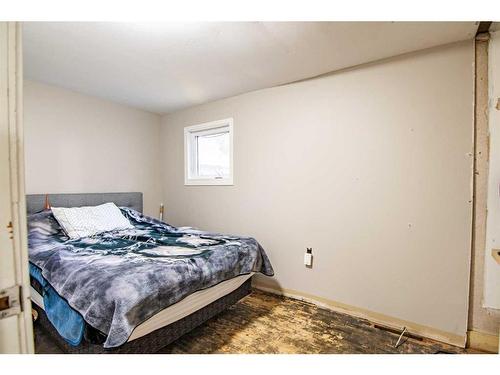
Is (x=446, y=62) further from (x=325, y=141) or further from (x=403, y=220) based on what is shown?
(x=403, y=220)

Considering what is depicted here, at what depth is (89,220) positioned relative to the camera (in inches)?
90.8

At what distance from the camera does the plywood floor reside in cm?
158

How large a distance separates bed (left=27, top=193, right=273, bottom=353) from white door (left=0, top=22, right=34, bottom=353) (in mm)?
759

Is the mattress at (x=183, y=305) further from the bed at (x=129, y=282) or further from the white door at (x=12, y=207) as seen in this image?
the white door at (x=12, y=207)

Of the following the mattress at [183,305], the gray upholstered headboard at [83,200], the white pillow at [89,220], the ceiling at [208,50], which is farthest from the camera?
the gray upholstered headboard at [83,200]

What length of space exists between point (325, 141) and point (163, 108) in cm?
227

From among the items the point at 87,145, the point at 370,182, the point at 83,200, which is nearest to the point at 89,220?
the point at 83,200

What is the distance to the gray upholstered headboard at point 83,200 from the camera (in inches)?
89.7

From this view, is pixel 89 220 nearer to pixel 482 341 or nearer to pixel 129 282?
pixel 129 282

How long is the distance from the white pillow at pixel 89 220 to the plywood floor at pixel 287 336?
0.80 metres

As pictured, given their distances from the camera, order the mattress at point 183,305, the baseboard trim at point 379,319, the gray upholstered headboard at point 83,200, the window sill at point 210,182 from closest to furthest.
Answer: the mattress at point 183,305
the baseboard trim at point 379,319
the gray upholstered headboard at point 83,200
the window sill at point 210,182

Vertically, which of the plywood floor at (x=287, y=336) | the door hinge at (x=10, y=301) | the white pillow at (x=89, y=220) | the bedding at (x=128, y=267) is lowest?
the plywood floor at (x=287, y=336)

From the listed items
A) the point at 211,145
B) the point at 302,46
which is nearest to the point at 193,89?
the point at 211,145

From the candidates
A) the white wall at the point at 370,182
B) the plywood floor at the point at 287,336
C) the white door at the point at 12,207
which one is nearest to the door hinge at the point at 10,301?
the white door at the point at 12,207
